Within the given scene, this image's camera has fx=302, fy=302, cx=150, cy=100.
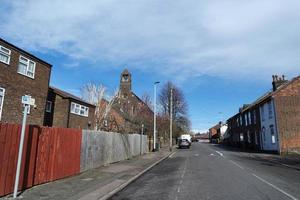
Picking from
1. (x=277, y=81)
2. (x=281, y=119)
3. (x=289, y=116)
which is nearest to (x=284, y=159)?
(x=281, y=119)

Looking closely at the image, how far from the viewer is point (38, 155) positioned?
35.9 feet

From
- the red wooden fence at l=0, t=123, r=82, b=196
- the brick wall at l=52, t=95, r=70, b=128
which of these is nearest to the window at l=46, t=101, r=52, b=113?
the brick wall at l=52, t=95, r=70, b=128

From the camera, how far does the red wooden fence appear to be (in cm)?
900

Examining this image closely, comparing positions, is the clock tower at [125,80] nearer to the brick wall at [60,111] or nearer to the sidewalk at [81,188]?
the brick wall at [60,111]

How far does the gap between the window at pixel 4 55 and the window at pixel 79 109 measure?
1337cm

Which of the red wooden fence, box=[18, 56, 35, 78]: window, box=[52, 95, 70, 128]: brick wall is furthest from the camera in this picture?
box=[52, 95, 70, 128]: brick wall

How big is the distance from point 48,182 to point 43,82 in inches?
571

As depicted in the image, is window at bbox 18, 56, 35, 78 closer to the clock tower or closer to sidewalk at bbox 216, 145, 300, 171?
sidewalk at bbox 216, 145, 300, 171

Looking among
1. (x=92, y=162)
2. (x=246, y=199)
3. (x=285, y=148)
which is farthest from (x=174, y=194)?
(x=285, y=148)

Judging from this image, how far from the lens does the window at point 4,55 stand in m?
19.7

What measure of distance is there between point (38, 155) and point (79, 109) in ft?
80.3

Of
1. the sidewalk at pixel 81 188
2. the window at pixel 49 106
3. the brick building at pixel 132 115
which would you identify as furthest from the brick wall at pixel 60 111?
the sidewalk at pixel 81 188

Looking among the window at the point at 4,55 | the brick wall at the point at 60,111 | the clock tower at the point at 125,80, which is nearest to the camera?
the window at the point at 4,55

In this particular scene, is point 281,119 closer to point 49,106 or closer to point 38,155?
point 49,106
